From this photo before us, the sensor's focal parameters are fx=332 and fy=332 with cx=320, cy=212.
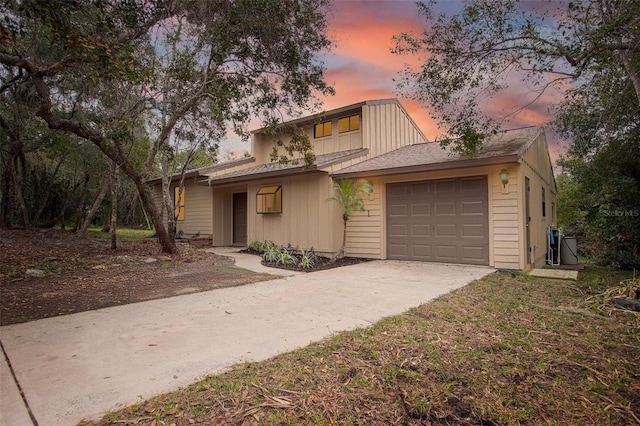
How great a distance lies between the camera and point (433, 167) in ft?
25.5

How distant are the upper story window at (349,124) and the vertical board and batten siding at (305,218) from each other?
269 cm

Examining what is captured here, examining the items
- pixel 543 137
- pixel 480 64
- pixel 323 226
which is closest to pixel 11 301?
pixel 323 226

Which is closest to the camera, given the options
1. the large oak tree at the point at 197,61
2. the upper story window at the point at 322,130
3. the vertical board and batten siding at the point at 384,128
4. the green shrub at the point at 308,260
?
the large oak tree at the point at 197,61

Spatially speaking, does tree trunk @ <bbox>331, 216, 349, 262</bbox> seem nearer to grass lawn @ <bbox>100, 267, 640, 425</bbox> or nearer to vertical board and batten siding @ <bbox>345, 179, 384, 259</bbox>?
vertical board and batten siding @ <bbox>345, 179, 384, 259</bbox>

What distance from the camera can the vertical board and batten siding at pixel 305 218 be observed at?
9.34 metres

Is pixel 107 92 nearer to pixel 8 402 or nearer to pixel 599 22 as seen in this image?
pixel 8 402

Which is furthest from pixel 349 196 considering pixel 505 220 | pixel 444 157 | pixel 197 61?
pixel 197 61

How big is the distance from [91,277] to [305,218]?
5379mm

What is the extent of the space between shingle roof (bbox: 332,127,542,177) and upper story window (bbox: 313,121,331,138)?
2403 millimetres

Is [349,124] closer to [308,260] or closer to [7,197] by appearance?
[308,260]

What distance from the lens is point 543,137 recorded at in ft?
34.5

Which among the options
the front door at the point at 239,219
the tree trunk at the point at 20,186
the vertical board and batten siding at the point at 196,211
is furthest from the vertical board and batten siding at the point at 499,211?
the tree trunk at the point at 20,186

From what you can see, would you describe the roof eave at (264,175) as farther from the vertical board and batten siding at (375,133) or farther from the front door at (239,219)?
the front door at (239,219)

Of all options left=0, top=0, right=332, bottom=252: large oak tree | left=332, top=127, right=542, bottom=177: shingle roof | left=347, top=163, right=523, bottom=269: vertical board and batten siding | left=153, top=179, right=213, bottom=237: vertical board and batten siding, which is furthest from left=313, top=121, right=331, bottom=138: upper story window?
left=153, top=179, right=213, bottom=237: vertical board and batten siding
